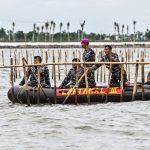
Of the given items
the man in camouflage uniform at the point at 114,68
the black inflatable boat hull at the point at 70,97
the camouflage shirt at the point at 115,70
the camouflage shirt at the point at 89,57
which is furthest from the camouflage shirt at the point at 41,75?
the camouflage shirt at the point at 115,70

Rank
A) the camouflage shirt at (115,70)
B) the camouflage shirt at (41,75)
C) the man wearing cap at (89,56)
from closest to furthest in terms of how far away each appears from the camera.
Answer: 1. the man wearing cap at (89,56)
2. the camouflage shirt at (115,70)
3. the camouflage shirt at (41,75)

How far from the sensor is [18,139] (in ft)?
49.4

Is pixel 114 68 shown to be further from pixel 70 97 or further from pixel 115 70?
pixel 70 97

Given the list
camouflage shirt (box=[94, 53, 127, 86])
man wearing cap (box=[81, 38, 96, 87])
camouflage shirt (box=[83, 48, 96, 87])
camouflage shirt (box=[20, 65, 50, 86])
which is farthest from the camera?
camouflage shirt (box=[20, 65, 50, 86])

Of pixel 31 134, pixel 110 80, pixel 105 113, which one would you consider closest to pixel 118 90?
pixel 110 80

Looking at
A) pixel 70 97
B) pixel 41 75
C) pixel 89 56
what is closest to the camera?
pixel 89 56

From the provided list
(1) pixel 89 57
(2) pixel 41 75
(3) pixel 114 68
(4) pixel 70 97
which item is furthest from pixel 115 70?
(2) pixel 41 75

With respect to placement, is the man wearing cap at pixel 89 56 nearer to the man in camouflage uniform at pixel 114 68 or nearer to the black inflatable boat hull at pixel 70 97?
the man in camouflage uniform at pixel 114 68

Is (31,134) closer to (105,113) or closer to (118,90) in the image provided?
(105,113)

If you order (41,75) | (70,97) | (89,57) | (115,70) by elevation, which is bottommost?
(70,97)

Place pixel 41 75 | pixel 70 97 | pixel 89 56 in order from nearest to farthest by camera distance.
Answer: pixel 89 56 < pixel 70 97 < pixel 41 75

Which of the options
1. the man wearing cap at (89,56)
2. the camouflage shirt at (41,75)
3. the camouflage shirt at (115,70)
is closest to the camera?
the man wearing cap at (89,56)

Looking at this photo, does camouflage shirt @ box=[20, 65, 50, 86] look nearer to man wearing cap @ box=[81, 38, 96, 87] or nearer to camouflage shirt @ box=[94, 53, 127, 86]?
man wearing cap @ box=[81, 38, 96, 87]

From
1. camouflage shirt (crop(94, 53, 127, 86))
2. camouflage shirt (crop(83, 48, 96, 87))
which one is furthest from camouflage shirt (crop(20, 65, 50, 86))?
camouflage shirt (crop(94, 53, 127, 86))
